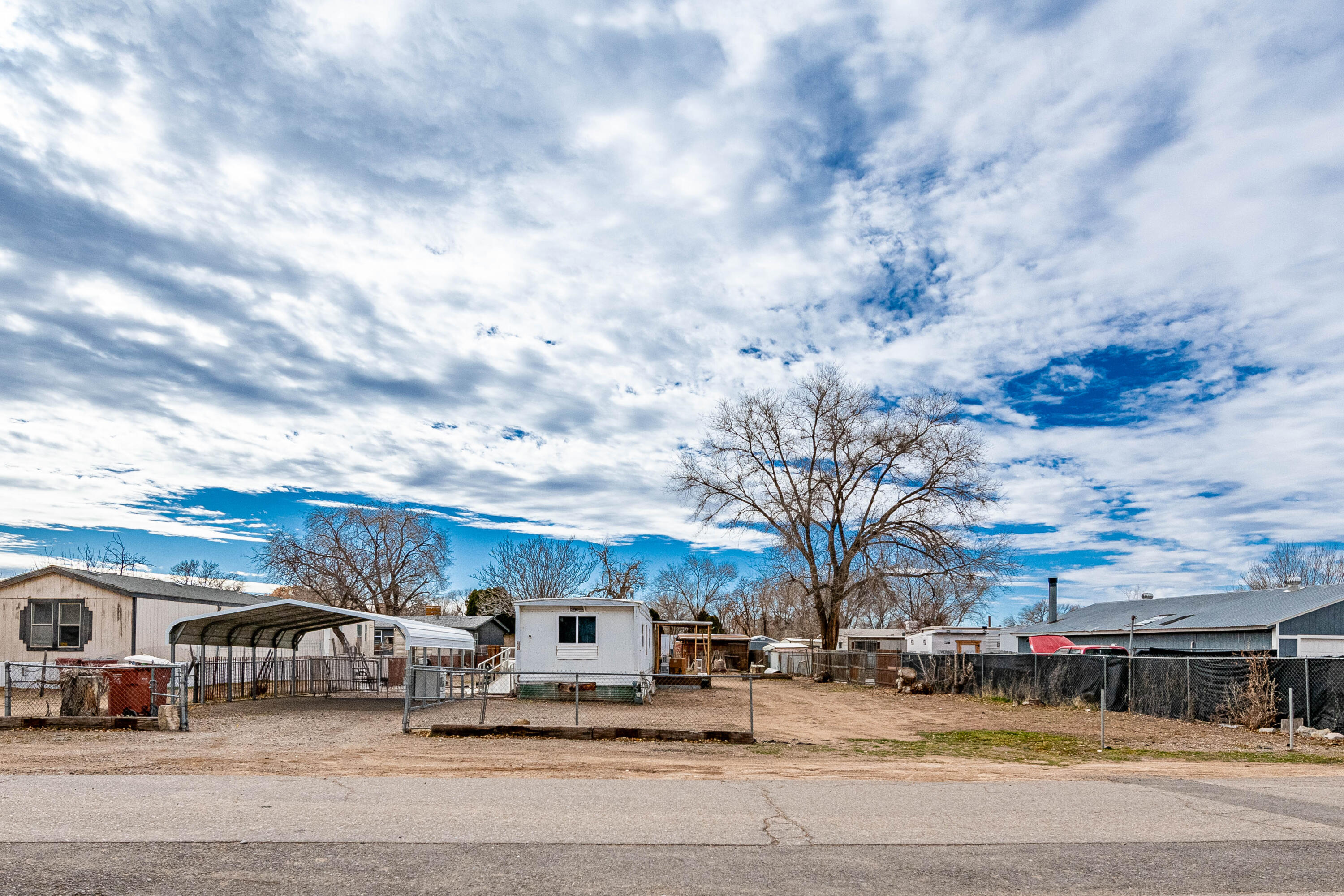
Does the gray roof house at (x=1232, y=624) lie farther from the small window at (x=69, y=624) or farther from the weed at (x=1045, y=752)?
the small window at (x=69, y=624)

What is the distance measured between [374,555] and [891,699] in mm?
34994

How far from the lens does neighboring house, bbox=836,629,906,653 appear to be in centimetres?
6059

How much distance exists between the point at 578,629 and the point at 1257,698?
15771 mm

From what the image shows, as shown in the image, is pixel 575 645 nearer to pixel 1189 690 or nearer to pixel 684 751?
pixel 684 751

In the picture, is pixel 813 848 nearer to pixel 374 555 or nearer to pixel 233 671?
pixel 233 671

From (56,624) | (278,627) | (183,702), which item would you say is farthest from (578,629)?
(56,624)

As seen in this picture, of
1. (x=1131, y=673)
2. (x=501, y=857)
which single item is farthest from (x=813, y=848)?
(x=1131, y=673)

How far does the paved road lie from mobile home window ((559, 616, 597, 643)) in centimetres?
1520

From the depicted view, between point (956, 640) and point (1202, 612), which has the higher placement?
point (1202, 612)

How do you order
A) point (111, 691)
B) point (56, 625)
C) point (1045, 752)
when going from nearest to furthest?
1. point (1045, 752)
2. point (111, 691)
3. point (56, 625)

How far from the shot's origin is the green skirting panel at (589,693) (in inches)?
988

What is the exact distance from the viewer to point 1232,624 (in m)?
33.6

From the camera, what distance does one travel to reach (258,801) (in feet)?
28.8

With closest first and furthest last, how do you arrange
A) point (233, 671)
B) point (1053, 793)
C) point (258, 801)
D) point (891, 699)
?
point (258, 801) → point (1053, 793) → point (233, 671) → point (891, 699)
